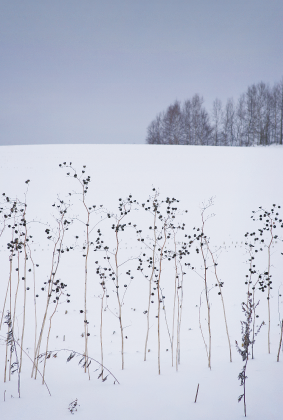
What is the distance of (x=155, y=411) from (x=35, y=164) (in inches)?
707

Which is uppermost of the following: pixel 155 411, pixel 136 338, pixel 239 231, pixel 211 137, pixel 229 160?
pixel 211 137

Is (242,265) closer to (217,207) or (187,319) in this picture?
(187,319)

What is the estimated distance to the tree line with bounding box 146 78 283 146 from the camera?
29969 millimetres

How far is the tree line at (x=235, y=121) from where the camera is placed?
2997 cm

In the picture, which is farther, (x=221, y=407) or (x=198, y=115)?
(x=198, y=115)

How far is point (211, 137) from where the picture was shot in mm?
33938

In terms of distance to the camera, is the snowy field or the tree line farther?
the tree line

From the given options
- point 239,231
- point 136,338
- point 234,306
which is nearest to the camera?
point 136,338

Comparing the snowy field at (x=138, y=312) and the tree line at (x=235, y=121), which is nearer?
the snowy field at (x=138, y=312)

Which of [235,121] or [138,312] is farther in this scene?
[235,121]

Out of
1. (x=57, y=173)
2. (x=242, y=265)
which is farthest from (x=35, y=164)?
(x=242, y=265)

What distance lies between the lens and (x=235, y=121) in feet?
106

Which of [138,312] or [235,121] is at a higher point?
[235,121]

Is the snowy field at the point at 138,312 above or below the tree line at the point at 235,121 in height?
below
